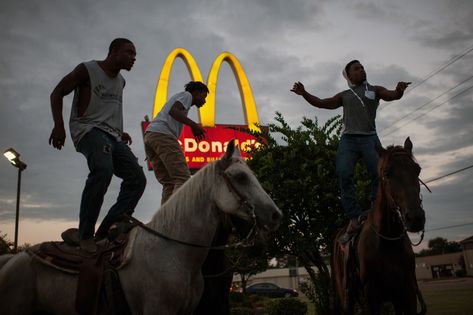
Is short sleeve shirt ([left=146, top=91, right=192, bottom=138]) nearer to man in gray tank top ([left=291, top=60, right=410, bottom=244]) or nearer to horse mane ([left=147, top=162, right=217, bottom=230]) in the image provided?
horse mane ([left=147, top=162, right=217, bottom=230])

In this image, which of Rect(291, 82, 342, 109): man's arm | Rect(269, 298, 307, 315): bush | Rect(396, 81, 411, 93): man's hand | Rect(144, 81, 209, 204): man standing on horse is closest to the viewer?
Rect(144, 81, 209, 204): man standing on horse

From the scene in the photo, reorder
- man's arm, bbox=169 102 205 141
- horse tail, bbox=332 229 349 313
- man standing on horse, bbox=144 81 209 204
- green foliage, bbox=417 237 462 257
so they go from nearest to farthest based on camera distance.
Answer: man's arm, bbox=169 102 205 141, man standing on horse, bbox=144 81 209 204, horse tail, bbox=332 229 349 313, green foliage, bbox=417 237 462 257

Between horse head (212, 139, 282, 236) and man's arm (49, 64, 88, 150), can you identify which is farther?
man's arm (49, 64, 88, 150)

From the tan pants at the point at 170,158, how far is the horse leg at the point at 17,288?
2.04 metres

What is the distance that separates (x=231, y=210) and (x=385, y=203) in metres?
2.49

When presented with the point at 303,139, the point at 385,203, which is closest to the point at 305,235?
the point at 303,139

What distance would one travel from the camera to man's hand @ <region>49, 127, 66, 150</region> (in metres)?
4.18

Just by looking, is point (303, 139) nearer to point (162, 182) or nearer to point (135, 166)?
point (162, 182)

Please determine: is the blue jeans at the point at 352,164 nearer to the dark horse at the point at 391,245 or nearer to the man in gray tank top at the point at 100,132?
the dark horse at the point at 391,245

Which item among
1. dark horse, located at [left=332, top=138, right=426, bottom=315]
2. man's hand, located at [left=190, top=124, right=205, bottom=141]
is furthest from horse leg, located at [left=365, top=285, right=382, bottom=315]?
man's hand, located at [left=190, top=124, right=205, bottom=141]

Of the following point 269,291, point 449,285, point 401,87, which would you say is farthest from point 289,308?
point 269,291

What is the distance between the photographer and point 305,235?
1155 centimetres

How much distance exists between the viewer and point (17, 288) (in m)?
3.74

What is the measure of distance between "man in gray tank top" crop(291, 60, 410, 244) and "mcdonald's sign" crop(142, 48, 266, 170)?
17.6 meters
